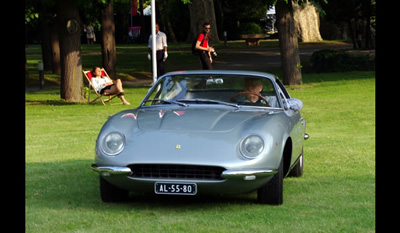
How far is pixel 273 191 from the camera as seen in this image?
25.1 feet

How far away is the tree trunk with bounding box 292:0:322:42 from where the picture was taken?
54656 millimetres

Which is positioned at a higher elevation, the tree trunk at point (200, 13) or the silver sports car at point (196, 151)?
the tree trunk at point (200, 13)

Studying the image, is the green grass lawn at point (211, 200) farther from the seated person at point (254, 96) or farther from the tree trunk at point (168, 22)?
the tree trunk at point (168, 22)

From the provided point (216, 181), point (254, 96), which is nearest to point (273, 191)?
point (216, 181)

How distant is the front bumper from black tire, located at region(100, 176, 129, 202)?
0.93 feet

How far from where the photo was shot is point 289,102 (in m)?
9.25

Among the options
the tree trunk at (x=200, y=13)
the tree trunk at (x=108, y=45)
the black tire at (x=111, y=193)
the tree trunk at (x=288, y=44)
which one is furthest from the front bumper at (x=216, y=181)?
the tree trunk at (x=200, y=13)

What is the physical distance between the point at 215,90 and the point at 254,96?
434 mm

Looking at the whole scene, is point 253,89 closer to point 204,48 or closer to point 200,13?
point 204,48

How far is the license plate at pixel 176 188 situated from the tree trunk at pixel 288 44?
19.7m

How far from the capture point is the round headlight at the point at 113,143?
25.0ft
